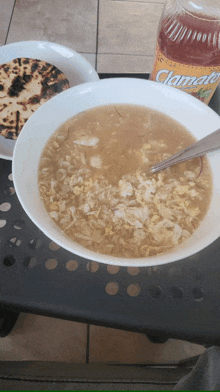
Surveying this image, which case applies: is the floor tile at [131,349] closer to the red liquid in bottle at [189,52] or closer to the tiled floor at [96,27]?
the red liquid in bottle at [189,52]

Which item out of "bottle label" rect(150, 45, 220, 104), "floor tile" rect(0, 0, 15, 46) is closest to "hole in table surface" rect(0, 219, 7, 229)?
"bottle label" rect(150, 45, 220, 104)

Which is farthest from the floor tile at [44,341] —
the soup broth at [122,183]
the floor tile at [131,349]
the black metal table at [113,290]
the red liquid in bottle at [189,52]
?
the red liquid in bottle at [189,52]

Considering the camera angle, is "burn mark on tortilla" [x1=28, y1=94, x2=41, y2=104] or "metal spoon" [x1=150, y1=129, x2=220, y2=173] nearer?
"metal spoon" [x1=150, y1=129, x2=220, y2=173]

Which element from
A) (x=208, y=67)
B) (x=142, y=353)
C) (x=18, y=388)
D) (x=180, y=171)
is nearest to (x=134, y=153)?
(x=180, y=171)

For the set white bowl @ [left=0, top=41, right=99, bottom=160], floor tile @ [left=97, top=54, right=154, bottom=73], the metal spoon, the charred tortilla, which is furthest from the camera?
floor tile @ [left=97, top=54, right=154, bottom=73]

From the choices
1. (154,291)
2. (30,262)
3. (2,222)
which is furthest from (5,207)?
(154,291)

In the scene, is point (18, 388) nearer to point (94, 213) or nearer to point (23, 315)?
point (94, 213)

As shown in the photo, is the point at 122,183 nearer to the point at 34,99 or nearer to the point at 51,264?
the point at 51,264

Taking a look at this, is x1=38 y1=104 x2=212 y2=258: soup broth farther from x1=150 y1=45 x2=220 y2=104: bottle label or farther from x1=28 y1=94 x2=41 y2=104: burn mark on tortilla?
x1=28 y1=94 x2=41 y2=104: burn mark on tortilla
